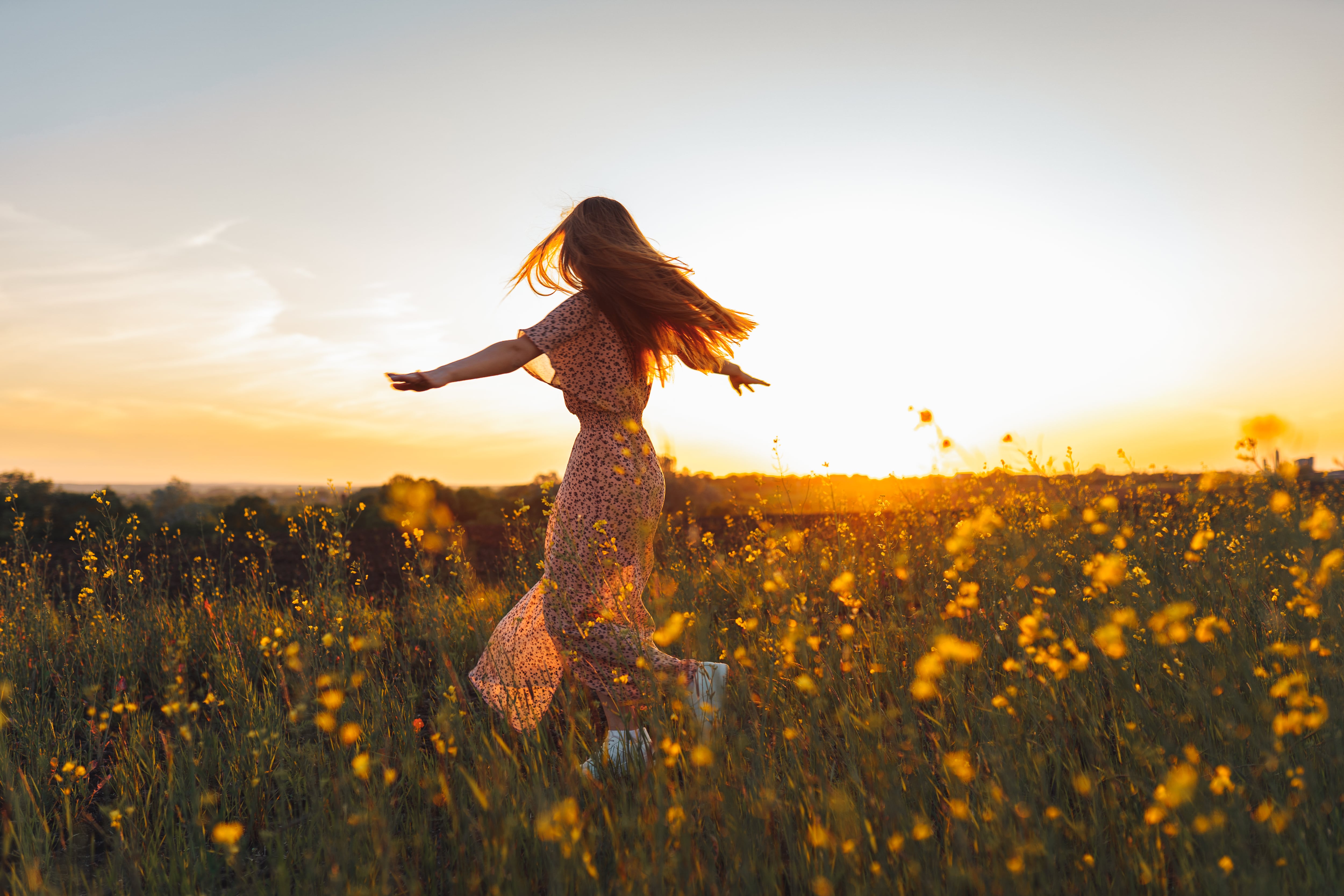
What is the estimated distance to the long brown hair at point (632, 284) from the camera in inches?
110

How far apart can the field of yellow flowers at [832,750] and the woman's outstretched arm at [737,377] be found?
0.59 m

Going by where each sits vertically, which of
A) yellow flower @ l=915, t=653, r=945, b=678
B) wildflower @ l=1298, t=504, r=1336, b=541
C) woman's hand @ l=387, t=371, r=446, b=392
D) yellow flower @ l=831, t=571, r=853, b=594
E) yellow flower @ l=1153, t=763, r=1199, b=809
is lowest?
yellow flower @ l=1153, t=763, r=1199, b=809

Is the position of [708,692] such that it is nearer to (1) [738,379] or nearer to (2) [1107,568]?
(2) [1107,568]

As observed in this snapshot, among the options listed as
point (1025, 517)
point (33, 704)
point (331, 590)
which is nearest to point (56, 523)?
point (33, 704)

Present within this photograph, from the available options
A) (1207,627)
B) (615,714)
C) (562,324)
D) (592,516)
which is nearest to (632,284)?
(562,324)

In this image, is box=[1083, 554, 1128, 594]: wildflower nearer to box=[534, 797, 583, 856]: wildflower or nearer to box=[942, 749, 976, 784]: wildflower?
box=[942, 749, 976, 784]: wildflower

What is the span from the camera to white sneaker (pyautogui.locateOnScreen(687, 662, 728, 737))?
1.63 meters

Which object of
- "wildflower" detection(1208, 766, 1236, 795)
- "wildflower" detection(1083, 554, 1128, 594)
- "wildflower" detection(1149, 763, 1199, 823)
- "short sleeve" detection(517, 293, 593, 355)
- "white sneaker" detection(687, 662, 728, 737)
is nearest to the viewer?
"wildflower" detection(1149, 763, 1199, 823)

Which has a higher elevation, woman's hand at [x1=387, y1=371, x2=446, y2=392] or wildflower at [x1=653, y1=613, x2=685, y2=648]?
woman's hand at [x1=387, y1=371, x2=446, y2=392]

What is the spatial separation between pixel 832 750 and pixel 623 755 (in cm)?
66

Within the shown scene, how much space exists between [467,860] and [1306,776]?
2028 mm

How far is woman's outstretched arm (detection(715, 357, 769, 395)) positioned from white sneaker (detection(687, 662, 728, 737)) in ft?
4.07

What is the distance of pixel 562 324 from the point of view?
274 cm

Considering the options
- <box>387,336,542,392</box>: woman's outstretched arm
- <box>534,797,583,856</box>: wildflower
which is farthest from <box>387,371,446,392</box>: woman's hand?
<box>534,797,583,856</box>: wildflower
